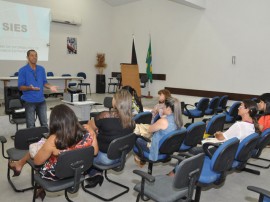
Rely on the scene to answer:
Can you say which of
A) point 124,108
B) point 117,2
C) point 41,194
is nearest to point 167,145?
point 124,108

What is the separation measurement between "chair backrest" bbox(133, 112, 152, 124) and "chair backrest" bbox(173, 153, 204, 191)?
1.94m

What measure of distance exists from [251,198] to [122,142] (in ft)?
5.24

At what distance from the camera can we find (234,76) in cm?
735

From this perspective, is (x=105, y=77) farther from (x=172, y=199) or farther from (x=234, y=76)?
(x=172, y=199)

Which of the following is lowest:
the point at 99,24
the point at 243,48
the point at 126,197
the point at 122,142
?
the point at 126,197

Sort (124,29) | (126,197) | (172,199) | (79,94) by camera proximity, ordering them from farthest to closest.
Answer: (124,29), (79,94), (126,197), (172,199)

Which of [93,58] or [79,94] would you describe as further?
[93,58]

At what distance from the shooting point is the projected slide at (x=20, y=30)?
24.1 feet

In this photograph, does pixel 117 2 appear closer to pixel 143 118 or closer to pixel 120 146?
pixel 143 118

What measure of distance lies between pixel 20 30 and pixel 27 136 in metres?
5.90

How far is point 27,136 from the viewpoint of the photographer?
2.74 meters

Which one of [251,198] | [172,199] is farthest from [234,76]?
[172,199]

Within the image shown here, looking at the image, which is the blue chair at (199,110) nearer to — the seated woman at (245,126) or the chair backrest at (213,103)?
the chair backrest at (213,103)

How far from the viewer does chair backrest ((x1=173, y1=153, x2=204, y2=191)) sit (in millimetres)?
1854
